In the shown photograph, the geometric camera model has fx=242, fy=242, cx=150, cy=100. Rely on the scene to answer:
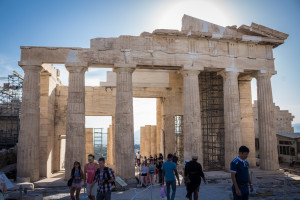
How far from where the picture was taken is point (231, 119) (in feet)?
53.1

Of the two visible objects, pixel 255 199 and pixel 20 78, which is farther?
pixel 20 78

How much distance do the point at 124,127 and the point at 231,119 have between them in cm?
719

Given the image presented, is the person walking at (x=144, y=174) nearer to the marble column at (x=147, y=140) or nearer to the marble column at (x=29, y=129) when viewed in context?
the marble column at (x=29, y=129)

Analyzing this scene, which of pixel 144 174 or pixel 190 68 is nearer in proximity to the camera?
pixel 144 174

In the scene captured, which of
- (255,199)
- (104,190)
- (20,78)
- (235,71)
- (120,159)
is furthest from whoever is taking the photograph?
(20,78)

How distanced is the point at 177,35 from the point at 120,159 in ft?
28.7

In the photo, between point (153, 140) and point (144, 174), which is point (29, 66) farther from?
point (153, 140)

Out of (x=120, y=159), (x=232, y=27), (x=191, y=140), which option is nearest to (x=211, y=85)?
(x=232, y=27)

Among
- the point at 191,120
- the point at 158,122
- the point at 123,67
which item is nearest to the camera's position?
the point at 123,67

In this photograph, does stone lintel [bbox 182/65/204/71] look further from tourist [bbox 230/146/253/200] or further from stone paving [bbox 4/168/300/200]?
tourist [bbox 230/146/253/200]

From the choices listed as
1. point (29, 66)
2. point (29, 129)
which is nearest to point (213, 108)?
point (29, 129)

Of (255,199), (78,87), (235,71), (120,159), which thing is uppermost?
(235,71)

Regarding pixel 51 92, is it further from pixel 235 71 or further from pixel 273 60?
pixel 273 60

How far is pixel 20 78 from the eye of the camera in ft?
77.1
